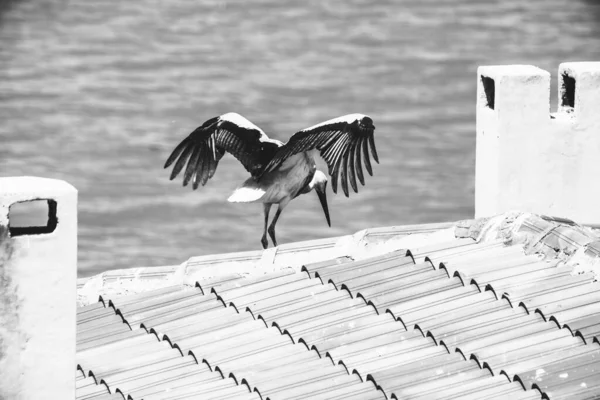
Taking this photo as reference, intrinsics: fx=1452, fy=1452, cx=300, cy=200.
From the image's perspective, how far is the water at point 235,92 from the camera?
28.3 m

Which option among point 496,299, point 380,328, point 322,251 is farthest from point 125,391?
point 322,251

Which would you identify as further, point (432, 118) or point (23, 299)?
point (432, 118)

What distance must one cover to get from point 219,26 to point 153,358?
110 ft

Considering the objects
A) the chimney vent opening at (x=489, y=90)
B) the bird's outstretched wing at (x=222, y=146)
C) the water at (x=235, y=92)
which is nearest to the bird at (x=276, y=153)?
the bird's outstretched wing at (x=222, y=146)

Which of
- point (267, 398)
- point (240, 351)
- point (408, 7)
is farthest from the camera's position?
point (408, 7)

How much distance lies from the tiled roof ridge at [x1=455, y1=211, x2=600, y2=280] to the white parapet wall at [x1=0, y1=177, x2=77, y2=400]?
310 centimetres

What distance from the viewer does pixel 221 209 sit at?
28625 mm

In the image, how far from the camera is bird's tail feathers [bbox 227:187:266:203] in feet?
31.7

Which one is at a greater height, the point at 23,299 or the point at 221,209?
the point at 23,299

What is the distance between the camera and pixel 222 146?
9406 millimetres

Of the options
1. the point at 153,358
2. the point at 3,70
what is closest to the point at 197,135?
the point at 153,358

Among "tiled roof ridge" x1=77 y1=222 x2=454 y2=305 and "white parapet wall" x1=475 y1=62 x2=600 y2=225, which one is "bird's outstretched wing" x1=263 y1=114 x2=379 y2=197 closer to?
"tiled roof ridge" x1=77 y1=222 x2=454 y2=305

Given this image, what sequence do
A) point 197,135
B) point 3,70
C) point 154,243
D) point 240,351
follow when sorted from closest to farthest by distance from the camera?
point 240,351 < point 197,135 < point 154,243 < point 3,70

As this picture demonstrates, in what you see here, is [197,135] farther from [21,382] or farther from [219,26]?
[219,26]
